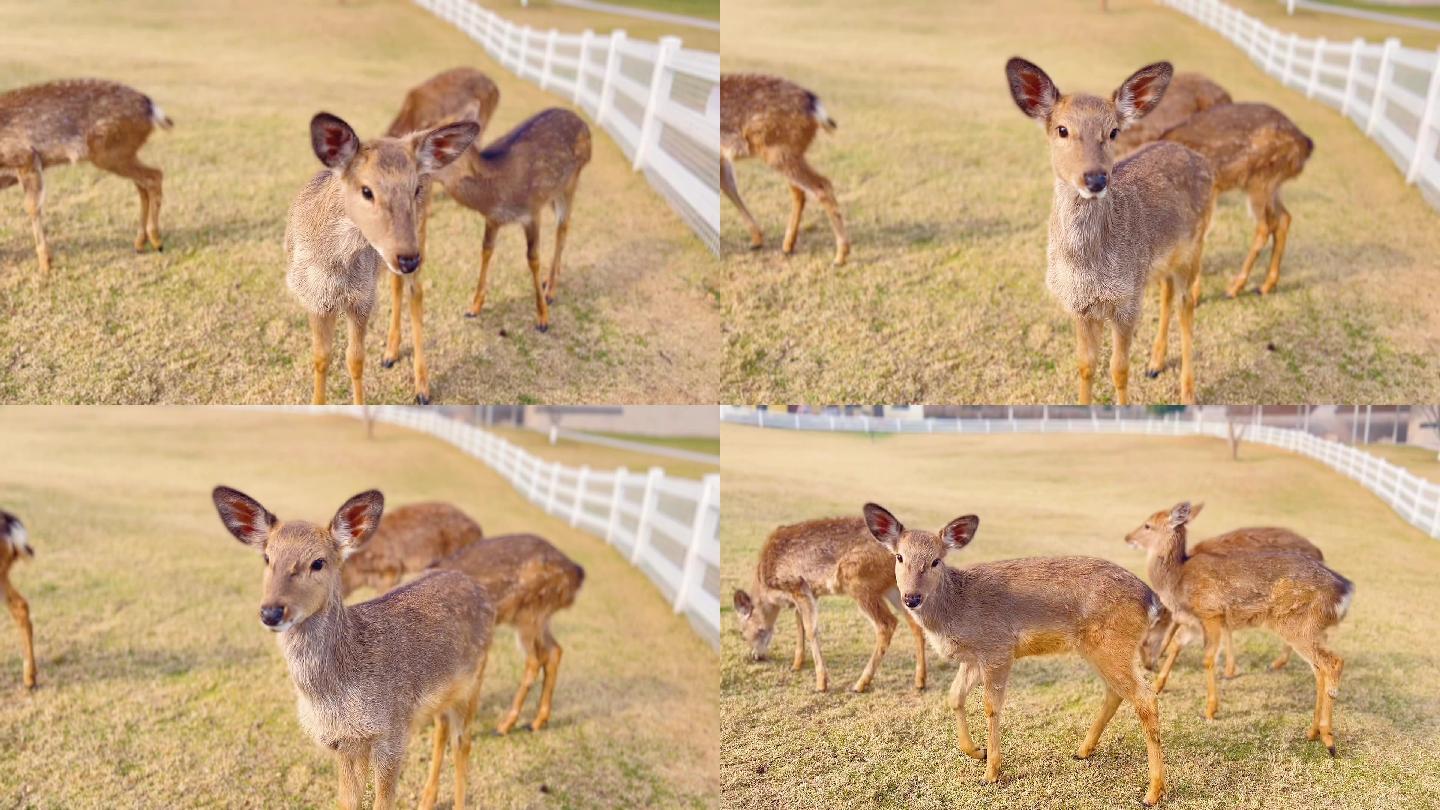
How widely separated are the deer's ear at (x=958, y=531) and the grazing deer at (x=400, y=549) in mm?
4311

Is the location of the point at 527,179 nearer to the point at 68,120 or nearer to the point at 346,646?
the point at 68,120

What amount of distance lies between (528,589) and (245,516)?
2442 mm

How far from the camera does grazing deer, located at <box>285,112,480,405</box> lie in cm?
487

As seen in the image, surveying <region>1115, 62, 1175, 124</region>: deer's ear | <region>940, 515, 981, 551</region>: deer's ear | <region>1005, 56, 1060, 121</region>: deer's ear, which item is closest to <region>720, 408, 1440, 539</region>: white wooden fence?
<region>940, 515, 981, 551</region>: deer's ear

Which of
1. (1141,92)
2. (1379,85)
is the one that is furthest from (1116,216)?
(1379,85)

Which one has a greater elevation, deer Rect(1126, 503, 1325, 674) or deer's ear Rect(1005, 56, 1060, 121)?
deer's ear Rect(1005, 56, 1060, 121)

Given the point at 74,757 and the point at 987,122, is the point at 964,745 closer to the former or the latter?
the point at 74,757

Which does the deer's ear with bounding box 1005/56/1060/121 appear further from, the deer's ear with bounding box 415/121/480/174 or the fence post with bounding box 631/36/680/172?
the fence post with bounding box 631/36/680/172

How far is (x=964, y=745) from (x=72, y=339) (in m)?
6.94

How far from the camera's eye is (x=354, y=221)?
507cm

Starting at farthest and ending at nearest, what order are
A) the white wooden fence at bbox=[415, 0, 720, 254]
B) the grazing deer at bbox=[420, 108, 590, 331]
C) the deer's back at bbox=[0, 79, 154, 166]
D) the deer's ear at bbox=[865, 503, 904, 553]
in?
the white wooden fence at bbox=[415, 0, 720, 254] → the deer's back at bbox=[0, 79, 154, 166] → the grazing deer at bbox=[420, 108, 590, 331] → the deer's ear at bbox=[865, 503, 904, 553]

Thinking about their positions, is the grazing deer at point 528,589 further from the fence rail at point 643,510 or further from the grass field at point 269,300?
the fence rail at point 643,510

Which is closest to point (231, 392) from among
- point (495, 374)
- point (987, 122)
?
point (495, 374)

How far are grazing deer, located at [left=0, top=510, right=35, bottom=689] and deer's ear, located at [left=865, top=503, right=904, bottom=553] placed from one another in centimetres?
535
